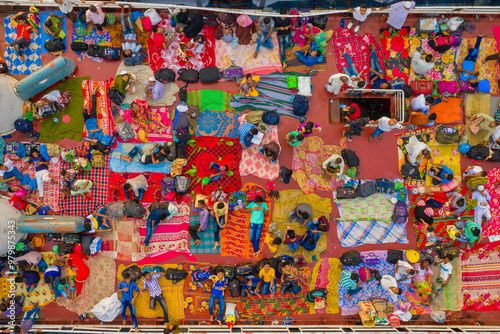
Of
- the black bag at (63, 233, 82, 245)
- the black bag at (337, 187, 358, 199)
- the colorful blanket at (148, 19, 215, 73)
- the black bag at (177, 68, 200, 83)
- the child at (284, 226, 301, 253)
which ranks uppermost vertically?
the colorful blanket at (148, 19, 215, 73)

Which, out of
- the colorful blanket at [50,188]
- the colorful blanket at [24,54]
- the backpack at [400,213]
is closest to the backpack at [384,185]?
the backpack at [400,213]

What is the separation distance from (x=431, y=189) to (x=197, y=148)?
6.47 meters

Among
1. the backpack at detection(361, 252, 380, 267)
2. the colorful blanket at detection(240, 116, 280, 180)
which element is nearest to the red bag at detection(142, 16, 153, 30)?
the colorful blanket at detection(240, 116, 280, 180)

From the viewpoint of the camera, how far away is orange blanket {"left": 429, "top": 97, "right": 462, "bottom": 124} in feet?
29.0

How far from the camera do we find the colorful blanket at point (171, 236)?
848 centimetres

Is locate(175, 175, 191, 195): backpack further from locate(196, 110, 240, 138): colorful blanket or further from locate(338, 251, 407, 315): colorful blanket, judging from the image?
locate(338, 251, 407, 315): colorful blanket

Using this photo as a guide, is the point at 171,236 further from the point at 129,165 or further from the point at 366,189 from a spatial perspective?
the point at 366,189

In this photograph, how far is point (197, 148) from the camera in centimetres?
859

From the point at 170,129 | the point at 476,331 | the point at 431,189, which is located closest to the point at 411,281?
the point at 476,331

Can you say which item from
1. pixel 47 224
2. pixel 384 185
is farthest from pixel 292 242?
pixel 47 224

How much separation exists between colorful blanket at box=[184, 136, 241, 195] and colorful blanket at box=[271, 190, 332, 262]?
4.18ft

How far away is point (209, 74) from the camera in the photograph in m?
8.67

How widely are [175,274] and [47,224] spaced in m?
3.49

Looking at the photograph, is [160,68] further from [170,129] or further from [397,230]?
[397,230]
